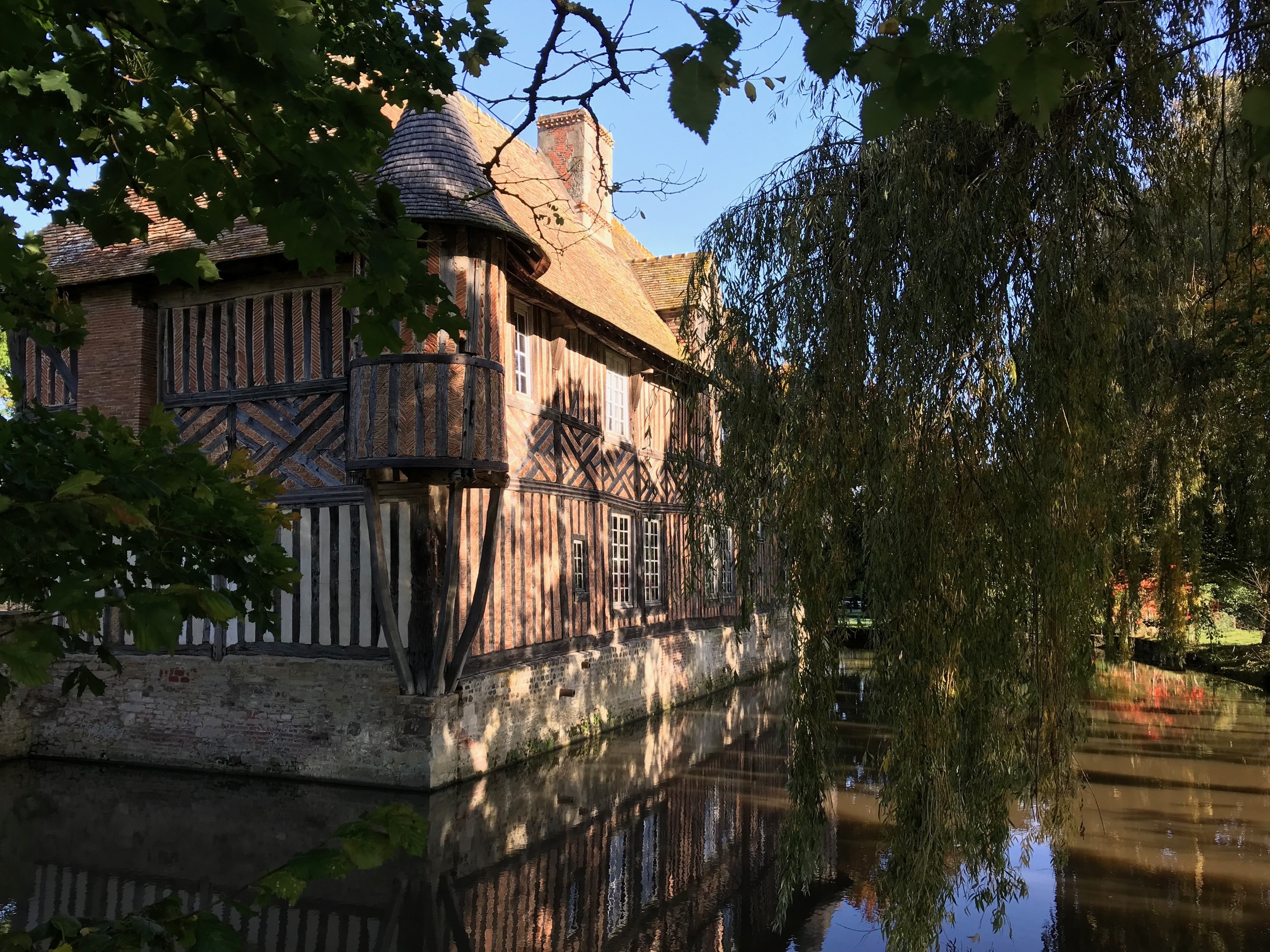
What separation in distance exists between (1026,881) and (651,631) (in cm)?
776

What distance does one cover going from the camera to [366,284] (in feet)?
6.55

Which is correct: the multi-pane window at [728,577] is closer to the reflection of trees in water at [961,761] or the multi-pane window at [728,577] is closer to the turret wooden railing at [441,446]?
the turret wooden railing at [441,446]

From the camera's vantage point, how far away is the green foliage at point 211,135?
54.4 inches

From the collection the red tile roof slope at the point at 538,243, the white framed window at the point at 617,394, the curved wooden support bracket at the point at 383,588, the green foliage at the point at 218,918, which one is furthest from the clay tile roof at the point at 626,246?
the green foliage at the point at 218,918

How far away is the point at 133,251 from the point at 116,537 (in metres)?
8.95

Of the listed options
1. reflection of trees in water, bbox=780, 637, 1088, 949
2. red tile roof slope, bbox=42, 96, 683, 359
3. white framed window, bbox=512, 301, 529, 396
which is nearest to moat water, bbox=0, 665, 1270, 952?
reflection of trees in water, bbox=780, 637, 1088, 949

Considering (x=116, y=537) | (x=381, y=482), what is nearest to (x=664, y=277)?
(x=381, y=482)

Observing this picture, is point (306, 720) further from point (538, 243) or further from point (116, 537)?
point (116, 537)

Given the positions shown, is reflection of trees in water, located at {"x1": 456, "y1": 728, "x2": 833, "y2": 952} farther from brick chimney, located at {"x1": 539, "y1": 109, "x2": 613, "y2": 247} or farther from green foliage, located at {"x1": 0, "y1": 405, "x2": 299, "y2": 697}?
brick chimney, located at {"x1": 539, "y1": 109, "x2": 613, "y2": 247}

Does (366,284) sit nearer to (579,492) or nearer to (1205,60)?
(1205,60)

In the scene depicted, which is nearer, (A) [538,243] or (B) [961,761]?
(B) [961,761]

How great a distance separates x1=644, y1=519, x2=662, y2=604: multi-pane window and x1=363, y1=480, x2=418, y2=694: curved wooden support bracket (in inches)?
223

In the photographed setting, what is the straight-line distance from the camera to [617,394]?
1339 centimetres

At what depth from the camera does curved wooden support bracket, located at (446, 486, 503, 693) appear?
8992 millimetres
